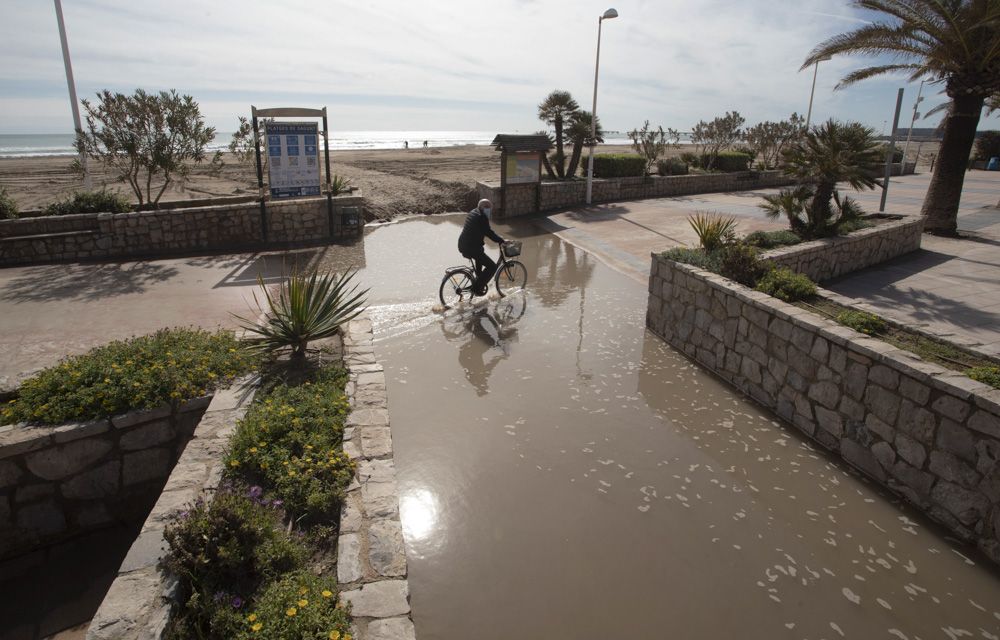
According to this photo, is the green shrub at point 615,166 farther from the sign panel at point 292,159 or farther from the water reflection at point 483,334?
the water reflection at point 483,334

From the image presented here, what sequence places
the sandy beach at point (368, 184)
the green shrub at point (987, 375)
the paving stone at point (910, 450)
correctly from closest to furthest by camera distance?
the green shrub at point (987, 375), the paving stone at point (910, 450), the sandy beach at point (368, 184)

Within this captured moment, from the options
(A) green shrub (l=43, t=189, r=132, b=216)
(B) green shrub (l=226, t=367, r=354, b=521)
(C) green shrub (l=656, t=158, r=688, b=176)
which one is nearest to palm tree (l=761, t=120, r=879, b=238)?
(B) green shrub (l=226, t=367, r=354, b=521)

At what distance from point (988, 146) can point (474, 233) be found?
132 feet

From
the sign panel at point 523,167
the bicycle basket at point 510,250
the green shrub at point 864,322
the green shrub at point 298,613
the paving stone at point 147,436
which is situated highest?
the sign panel at point 523,167

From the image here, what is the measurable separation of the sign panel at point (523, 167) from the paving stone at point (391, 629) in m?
16.5

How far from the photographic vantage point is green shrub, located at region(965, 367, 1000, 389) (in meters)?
4.59

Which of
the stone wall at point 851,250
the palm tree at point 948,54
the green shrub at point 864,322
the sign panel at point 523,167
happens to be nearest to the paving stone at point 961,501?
the green shrub at point 864,322

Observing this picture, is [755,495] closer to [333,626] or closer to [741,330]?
[741,330]

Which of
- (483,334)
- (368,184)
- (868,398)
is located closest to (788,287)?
(868,398)

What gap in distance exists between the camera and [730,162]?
26.9 meters

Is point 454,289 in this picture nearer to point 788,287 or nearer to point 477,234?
point 477,234

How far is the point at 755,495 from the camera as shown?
16.8 ft

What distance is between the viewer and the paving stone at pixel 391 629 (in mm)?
2910

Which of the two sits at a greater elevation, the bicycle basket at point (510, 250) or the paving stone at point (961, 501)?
the bicycle basket at point (510, 250)
